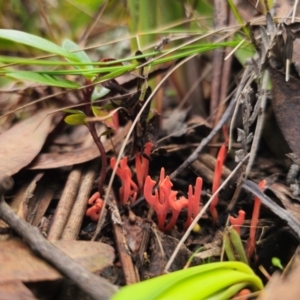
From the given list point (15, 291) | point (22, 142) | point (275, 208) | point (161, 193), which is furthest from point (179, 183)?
point (15, 291)

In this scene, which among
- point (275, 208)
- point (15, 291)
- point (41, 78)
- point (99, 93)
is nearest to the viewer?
point (15, 291)

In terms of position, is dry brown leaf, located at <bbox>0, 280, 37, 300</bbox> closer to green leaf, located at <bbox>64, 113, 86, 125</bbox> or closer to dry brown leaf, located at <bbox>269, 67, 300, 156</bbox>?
green leaf, located at <bbox>64, 113, 86, 125</bbox>

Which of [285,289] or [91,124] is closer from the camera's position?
[285,289]

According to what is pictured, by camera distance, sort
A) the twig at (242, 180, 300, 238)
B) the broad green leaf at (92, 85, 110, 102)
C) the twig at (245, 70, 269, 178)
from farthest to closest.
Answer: the broad green leaf at (92, 85, 110, 102), the twig at (245, 70, 269, 178), the twig at (242, 180, 300, 238)

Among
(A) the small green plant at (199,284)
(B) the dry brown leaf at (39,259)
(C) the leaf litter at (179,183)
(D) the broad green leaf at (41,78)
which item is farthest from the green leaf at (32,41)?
(A) the small green plant at (199,284)

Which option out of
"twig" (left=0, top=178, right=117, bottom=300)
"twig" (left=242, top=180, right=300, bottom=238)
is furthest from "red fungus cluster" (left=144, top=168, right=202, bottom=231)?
"twig" (left=0, top=178, right=117, bottom=300)

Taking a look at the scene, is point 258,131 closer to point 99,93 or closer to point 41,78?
point 99,93
